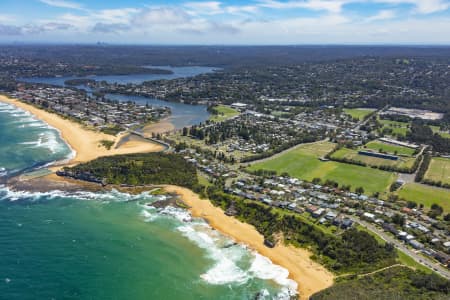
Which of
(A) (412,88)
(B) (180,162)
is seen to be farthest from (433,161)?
(A) (412,88)

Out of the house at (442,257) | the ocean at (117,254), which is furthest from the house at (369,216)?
the ocean at (117,254)

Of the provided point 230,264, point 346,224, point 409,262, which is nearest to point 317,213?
point 346,224

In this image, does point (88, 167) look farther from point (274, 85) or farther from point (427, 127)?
point (274, 85)

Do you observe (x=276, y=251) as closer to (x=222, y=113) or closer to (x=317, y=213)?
(x=317, y=213)

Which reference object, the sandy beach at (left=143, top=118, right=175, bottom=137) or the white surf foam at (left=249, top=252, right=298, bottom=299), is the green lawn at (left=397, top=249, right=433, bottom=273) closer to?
the white surf foam at (left=249, top=252, right=298, bottom=299)

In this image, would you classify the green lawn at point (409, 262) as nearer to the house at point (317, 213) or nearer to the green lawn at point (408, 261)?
the green lawn at point (408, 261)

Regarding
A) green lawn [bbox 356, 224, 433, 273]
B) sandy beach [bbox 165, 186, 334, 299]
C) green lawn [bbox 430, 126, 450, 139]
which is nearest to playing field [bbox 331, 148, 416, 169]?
green lawn [bbox 430, 126, 450, 139]

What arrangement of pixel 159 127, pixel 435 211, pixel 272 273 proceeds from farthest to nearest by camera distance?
pixel 159 127
pixel 435 211
pixel 272 273
